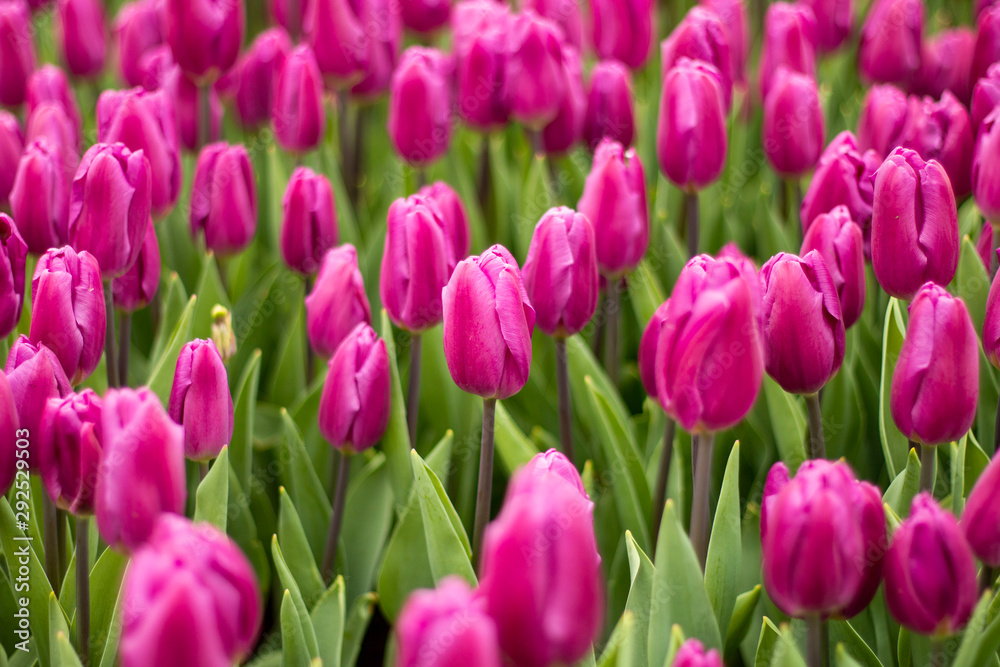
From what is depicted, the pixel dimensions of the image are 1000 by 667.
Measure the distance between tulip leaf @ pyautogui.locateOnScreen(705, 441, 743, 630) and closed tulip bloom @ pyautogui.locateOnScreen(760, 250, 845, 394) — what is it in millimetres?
106

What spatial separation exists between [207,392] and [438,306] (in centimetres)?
32

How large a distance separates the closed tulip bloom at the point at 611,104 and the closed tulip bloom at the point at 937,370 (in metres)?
0.88

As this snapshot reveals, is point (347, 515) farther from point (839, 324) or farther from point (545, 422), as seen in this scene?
point (839, 324)

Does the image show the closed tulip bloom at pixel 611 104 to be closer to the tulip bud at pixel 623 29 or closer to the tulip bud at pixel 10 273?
the tulip bud at pixel 623 29

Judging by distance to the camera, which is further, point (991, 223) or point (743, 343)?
point (991, 223)

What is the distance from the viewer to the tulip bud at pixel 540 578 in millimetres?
648

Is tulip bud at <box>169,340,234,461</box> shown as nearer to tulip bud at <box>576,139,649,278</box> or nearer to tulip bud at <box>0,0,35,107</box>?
tulip bud at <box>576,139,649,278</box>

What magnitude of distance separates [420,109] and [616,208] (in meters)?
0.48

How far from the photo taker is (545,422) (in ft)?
5.23

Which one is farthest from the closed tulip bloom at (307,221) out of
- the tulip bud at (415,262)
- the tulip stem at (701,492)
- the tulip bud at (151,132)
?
the tulip stem at (701,492)

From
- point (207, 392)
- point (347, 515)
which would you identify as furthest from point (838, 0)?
point (207, 392)

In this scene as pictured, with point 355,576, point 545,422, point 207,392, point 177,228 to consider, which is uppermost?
point 207,392

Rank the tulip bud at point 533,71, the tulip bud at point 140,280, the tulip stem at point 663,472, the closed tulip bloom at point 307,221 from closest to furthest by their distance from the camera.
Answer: the tulip stem at point 663,472 → the tulip bud at point 140,280 → the closed tulip bloom at point 307,221 → the tulip bud at point 533,71

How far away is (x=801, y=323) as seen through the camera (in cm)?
108
